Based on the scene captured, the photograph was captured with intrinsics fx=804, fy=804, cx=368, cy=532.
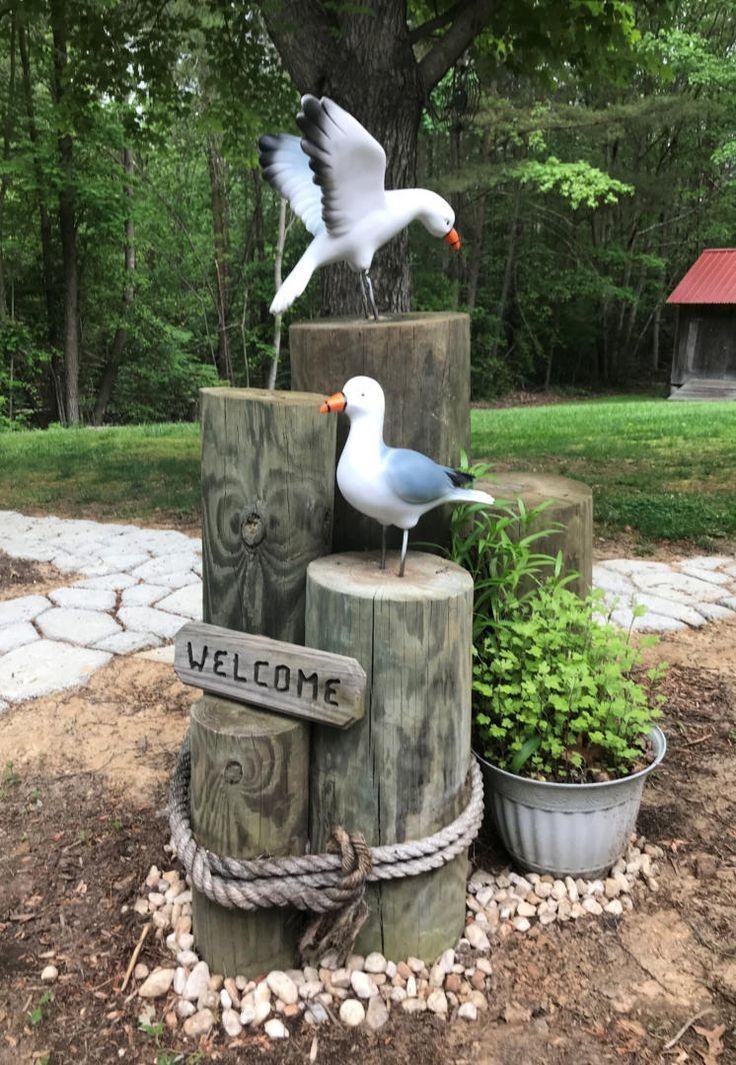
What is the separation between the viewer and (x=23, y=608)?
13.6ft

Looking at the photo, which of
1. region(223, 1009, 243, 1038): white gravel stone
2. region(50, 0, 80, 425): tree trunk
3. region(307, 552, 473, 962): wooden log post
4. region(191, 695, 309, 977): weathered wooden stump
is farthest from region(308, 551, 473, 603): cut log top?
region(50, 0, 80, 425): tree trunk

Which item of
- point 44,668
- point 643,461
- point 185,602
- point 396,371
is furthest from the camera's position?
point 643,461

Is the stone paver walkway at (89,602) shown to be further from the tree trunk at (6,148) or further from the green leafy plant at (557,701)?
the tree trunk at (6,148)

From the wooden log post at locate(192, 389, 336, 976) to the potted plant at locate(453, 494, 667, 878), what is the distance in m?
0.59

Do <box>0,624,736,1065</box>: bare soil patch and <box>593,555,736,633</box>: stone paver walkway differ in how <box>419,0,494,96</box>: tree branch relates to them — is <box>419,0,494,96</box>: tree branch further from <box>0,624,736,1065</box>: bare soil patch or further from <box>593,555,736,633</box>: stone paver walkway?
<box>0,624,736,1065</box>: bare soil patch

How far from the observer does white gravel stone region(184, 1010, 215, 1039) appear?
1.80m

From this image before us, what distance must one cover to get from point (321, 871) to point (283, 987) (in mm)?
313

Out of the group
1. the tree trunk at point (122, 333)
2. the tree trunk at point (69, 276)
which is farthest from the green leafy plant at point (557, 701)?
the tree trunk at point (122, 333)

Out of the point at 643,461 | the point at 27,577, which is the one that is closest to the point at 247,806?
the point at 27,577

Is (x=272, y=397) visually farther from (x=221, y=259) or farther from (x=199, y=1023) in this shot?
(x=221, y=259)

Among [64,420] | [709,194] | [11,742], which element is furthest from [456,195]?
[11,742]

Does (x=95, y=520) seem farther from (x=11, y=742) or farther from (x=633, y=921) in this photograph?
(x=633, y=921)

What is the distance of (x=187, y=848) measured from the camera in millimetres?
1976

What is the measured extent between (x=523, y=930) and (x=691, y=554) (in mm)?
3607
